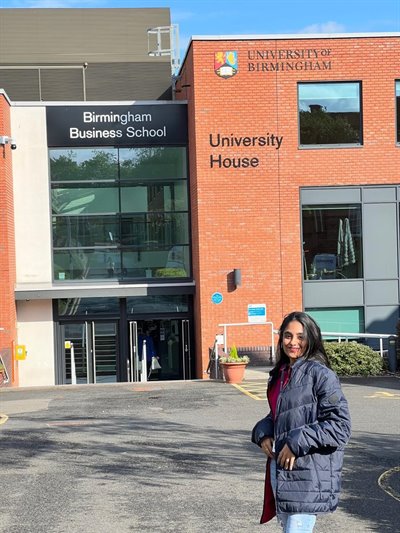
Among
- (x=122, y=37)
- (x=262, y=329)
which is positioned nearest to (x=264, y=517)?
(x=262, y=329)

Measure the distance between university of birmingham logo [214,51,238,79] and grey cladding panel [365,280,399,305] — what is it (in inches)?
276

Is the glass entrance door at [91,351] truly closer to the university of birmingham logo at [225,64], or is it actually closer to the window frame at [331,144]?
the window frame at [331,144]

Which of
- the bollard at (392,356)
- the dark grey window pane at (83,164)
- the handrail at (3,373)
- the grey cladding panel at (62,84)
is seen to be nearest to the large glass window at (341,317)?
the bollard at (392,356)

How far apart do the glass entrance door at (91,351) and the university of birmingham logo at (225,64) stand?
26.0 feet

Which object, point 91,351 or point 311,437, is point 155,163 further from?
point 311,437

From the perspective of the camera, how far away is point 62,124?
80.4 feet

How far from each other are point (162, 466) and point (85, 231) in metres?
16.2

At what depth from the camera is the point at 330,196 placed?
23328mm

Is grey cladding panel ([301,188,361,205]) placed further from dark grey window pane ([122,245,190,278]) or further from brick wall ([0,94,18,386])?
brick wall ([0,94,18,386])

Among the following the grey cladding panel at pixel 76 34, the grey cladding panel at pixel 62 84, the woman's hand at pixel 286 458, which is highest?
the grey cladding panel at pixel 76 34

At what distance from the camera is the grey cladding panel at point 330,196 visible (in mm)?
23281

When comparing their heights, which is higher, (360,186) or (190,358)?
(360,186)

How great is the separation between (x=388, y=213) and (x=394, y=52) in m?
4.47

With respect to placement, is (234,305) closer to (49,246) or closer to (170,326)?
(170,326)
